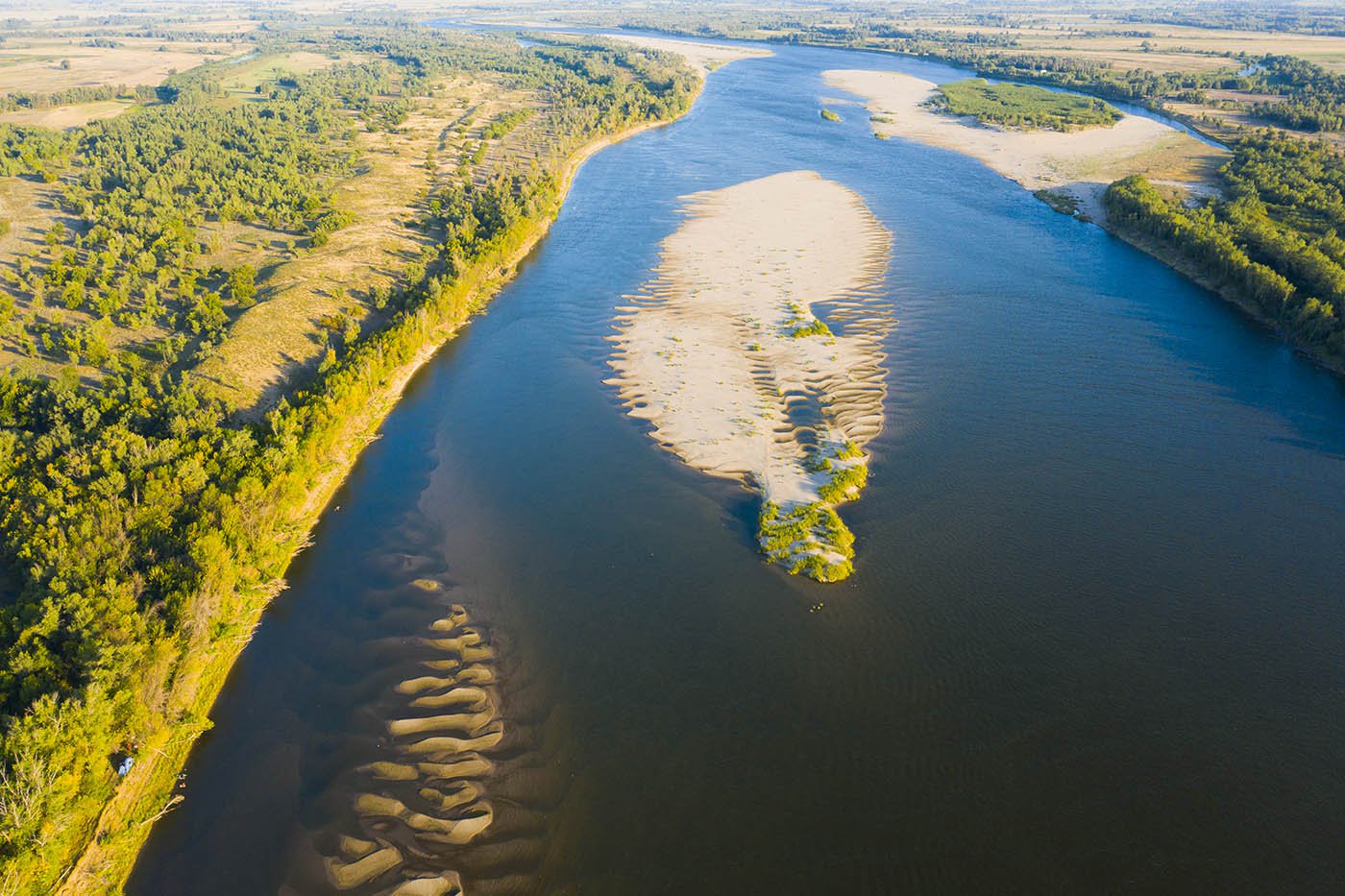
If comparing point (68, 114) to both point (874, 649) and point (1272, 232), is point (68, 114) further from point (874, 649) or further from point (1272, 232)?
point (1272, 232)

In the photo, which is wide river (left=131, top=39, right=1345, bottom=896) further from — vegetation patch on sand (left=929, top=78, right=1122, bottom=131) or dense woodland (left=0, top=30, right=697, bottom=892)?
vegetation patch on sand (left=929, top=78, right=1122, bottom=131)

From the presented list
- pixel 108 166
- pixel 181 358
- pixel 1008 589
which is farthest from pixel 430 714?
pixel 108 166

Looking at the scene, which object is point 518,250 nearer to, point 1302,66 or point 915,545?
point 915,545

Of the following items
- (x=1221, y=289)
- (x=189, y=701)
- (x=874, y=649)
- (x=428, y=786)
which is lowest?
(x=189, y=701)

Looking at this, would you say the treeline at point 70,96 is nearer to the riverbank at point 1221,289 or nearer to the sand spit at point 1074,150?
the sand spit at point 1074,150

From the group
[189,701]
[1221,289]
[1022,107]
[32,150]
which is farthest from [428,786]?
[1022,107]
